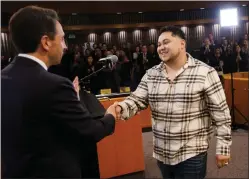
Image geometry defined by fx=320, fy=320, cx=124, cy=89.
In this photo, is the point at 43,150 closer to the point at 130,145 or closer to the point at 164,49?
the point at 164,49

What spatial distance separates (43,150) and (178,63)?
92 cm

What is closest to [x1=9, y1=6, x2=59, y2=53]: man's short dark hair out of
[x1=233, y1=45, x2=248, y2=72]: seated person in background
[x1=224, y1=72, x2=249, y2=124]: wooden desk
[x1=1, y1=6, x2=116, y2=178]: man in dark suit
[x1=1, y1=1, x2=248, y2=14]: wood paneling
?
[x1=1, y1=6, x2=116, y2=178]: man in dark suit

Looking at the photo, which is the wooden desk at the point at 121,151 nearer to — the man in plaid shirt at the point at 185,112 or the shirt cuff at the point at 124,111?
the shirt cuff at the point at 124,111

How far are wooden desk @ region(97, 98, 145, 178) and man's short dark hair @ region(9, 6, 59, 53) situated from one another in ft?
6.58

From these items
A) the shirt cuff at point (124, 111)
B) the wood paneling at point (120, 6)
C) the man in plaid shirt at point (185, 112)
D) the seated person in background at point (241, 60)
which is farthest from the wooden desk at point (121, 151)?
the seated person in background at point (241, 60)

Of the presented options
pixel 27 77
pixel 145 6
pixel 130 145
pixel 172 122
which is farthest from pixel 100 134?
pixel 145 6

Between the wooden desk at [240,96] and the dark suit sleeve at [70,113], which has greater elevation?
the dark suit sleeve at [70,113]

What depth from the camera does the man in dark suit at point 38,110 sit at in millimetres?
1087

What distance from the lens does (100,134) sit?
3.95ft

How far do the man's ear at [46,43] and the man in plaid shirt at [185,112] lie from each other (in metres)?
0.74

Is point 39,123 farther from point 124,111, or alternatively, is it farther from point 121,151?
point 121,151

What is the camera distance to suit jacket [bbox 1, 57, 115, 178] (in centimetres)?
108

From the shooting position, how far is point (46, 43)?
45.4 inches

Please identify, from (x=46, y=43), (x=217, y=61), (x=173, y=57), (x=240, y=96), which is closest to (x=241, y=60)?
(x=217, y=61)
